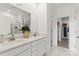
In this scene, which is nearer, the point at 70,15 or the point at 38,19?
the point at 70,15

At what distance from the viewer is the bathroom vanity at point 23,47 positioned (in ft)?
6.80

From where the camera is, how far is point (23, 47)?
250cm

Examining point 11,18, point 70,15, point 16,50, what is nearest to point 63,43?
point 70,15

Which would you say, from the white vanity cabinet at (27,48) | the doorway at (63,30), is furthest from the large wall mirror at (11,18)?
the doorway at (63,30)

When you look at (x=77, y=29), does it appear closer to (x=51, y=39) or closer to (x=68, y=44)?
(x=68, y=44)

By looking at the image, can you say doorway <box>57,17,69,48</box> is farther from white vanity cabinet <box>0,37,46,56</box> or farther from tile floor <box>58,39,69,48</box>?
white vanity cabinet <box>0,37,46,56</box>

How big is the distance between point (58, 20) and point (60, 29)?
204 mm

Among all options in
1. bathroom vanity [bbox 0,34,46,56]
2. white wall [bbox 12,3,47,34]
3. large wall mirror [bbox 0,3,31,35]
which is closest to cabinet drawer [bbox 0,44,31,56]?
bathroom vanity [bbox 0,34,46,56]

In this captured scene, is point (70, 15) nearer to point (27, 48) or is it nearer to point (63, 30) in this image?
point (63, 30)

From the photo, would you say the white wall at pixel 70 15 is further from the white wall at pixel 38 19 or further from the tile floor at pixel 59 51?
the white wall at pixel 38 19

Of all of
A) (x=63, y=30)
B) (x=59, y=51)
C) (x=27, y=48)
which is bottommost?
(x=59, y=51)

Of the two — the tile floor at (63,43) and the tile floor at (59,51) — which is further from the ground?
the tile floor at (63,43)

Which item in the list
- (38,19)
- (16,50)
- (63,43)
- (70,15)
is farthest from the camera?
(38,19)

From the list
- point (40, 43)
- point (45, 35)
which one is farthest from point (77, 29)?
point (40, 43)
